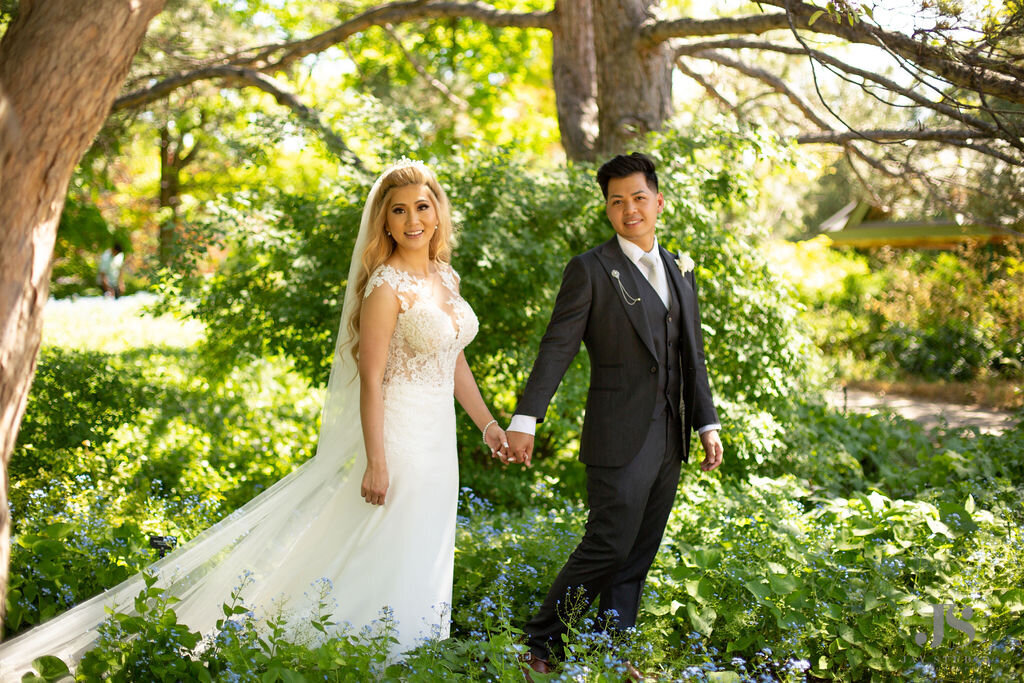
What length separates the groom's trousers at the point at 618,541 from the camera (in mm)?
3334

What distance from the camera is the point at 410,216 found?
11.5ft

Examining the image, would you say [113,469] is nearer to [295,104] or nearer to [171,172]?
[295,104]

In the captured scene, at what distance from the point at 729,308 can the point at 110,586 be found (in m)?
4.27

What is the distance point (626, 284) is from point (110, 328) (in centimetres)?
1304

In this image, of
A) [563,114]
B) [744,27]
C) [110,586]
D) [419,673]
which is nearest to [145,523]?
[110,586]

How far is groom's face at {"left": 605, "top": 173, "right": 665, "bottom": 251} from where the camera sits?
350cm

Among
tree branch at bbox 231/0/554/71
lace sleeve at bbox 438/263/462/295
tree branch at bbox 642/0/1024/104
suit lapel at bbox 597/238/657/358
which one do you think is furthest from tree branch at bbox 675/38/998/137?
tree branch at bbox 231/0/554/71

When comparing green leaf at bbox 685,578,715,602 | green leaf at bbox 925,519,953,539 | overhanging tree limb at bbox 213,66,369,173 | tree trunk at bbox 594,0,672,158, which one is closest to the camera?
green leaf at bbox 685,578,715,602

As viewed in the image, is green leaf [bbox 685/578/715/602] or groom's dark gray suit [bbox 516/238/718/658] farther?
green leaf [bbox 685/578/715/602]

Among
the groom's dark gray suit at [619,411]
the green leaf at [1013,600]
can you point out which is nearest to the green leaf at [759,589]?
the groom's dark gray suit at [619,411]

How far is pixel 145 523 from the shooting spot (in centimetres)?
Result: 448

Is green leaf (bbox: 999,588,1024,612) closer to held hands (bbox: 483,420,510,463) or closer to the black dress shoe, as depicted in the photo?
the black dress shoe

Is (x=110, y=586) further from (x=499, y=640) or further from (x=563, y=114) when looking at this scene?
(x=563, y=114)

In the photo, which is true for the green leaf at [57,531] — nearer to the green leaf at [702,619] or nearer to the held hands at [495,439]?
the held hands at [495,439]
